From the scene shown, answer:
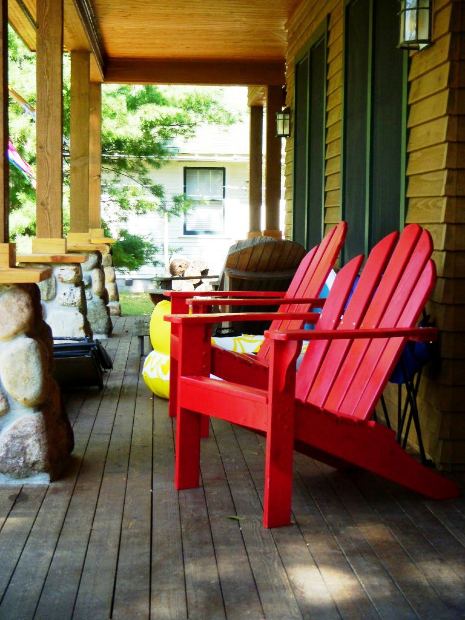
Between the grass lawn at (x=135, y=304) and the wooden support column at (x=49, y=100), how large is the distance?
5980 millimetres

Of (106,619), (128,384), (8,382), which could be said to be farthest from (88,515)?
(128,384)

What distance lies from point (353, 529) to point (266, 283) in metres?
3.28

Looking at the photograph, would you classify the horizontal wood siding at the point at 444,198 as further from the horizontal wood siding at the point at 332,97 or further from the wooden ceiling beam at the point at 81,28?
the wooden ceiling beam at the point at 81,28

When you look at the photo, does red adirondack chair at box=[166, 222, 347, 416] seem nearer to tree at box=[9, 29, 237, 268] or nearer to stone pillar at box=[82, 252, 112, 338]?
stone pillar at box=[82, 252, 112, 338]

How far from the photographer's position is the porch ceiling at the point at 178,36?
25.2 feet

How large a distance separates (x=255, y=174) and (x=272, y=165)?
54.0 inches

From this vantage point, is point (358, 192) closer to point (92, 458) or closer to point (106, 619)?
point (92, 458)

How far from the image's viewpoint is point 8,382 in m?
3.44

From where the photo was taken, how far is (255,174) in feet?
38.8

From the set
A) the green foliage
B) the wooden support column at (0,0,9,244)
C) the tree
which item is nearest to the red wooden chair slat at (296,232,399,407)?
the wooden support column at (0,0,9,244)

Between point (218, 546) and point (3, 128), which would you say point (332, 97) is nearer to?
point (3, 128)

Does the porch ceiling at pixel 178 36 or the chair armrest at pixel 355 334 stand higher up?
the porch ceiling at pixel 178 36

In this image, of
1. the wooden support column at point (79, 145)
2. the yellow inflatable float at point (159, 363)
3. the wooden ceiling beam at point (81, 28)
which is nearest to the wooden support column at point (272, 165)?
the wooden ceiling beam at point (81, 28)

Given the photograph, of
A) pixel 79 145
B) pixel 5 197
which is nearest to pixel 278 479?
pixel 5 197
